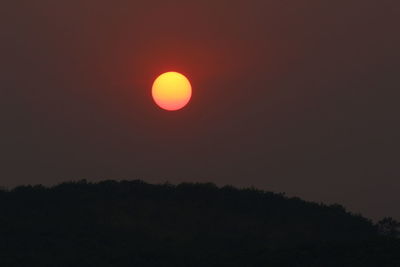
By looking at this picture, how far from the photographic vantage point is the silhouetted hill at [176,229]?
61000mm

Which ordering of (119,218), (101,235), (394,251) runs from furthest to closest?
(119,218) < (101,235) < (394,251)

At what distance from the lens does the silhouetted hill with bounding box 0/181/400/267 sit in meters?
61.0

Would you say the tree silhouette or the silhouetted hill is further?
the tree silhouette

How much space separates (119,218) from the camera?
7519cm

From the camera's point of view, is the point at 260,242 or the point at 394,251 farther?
the point at 260,242

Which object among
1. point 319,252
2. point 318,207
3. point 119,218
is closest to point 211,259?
point 319,252

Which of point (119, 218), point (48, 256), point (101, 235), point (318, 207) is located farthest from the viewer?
point (318, 207)

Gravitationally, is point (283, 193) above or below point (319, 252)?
above

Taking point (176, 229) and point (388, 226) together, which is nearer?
point (176, 229)

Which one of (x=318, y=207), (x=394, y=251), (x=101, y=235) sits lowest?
(x=394, y=251)

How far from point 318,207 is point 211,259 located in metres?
22.1

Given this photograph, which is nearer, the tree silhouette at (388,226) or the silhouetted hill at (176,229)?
the silhouetted hill at (176,229)

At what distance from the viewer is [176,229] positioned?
73.8 m

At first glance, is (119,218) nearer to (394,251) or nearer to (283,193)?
(283,193)
